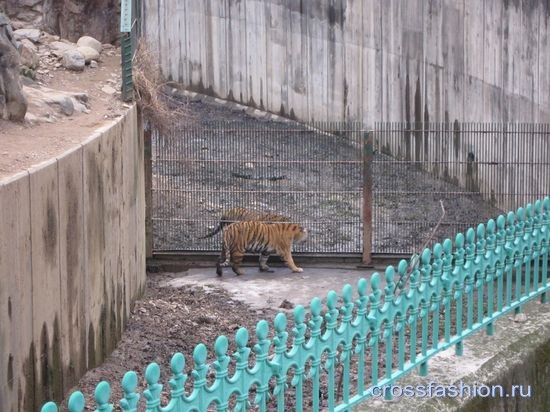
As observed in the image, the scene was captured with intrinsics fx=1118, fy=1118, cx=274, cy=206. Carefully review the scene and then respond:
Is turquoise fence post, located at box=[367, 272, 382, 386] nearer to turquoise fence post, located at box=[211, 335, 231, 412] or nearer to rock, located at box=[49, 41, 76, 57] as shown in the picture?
turquoise fence post, located at box=[211, 335, 231, 412]

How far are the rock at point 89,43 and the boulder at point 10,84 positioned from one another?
3.32m

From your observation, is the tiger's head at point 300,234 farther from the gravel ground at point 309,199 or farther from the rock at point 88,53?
the rock at point 88,53

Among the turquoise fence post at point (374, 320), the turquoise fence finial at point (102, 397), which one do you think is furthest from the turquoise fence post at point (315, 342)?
the turquoise fence finial at point (102, 397)

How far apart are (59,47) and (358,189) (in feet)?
12.0

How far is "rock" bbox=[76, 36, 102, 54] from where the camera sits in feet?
39.0

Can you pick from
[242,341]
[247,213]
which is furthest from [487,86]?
[242,341]

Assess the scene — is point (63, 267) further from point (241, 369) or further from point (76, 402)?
point (76, 402)

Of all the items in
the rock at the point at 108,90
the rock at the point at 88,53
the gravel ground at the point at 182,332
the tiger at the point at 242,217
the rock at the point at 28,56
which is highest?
the rock at the point at 88,53

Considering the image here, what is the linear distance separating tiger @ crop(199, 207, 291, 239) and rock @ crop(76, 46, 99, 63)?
2.14 m

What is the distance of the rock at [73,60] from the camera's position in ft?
36.2

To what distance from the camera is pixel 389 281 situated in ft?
19.6

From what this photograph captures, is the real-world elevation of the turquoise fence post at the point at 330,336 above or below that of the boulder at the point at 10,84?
below

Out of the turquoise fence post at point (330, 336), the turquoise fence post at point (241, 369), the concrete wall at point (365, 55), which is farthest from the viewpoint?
the concrete wall at point (365, 55)

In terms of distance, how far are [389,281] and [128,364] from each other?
2.92m
